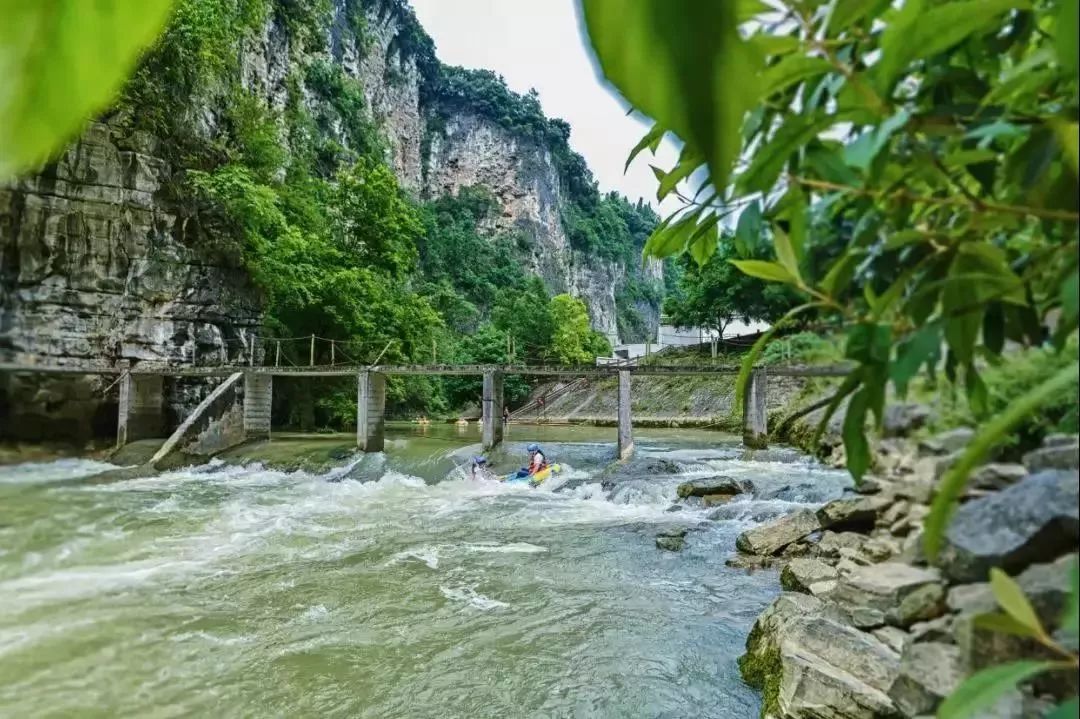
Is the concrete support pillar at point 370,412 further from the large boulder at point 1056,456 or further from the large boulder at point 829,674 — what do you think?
the large boulder at point 1056,456

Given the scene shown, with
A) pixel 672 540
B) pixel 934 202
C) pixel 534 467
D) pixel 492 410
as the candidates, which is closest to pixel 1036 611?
pixel 934 202

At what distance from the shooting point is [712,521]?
7488 mm


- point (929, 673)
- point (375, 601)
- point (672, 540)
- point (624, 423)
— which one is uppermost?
point (929, 673)

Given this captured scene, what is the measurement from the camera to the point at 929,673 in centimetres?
56

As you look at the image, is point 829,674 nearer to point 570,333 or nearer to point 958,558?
point 958,558

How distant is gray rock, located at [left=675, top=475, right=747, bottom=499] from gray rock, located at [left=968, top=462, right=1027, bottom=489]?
8.22 m

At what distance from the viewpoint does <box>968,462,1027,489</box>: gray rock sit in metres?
0.50

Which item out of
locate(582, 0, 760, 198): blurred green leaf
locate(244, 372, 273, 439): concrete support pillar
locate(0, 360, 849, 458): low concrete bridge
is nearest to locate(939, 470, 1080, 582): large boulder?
locate(582, 0, 760, 198): blurred green leaf

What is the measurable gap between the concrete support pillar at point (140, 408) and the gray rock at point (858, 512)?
13241 mm

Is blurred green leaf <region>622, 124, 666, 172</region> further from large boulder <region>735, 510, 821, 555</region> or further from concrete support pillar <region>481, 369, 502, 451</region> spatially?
concrete support pillar <region>481, 369, 502, 451</region>

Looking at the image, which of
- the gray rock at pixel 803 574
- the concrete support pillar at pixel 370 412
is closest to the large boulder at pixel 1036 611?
the gray rock at pixel 803 574

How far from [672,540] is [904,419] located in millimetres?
6285

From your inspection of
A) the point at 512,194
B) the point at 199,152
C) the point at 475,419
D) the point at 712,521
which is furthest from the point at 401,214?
the point at 512,194

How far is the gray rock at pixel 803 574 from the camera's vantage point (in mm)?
3772
